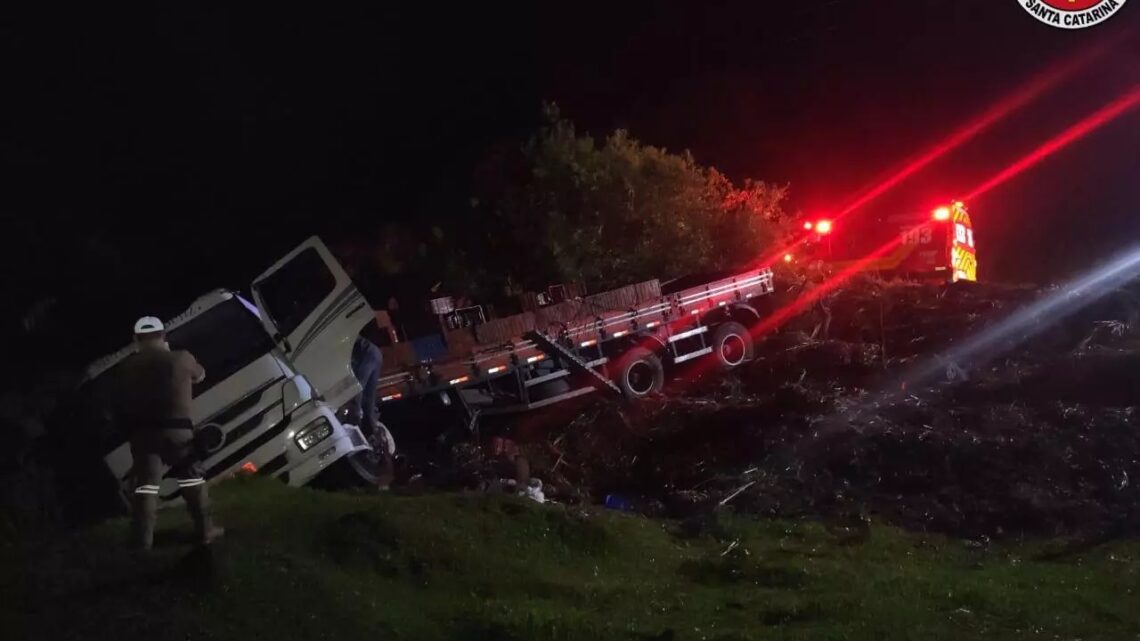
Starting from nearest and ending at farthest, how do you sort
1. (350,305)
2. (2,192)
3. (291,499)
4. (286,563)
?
(286,563), (291,499), (350,305), (2,192)

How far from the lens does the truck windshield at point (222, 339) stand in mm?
9484

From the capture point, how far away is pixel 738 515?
31.4ft

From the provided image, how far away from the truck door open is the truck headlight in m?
0.47

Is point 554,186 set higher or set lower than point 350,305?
higher

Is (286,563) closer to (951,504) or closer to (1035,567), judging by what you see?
(1035,567)

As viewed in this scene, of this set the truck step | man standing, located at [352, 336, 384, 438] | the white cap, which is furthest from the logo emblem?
the white cap

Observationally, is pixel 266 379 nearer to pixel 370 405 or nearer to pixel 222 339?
pixel 222 339

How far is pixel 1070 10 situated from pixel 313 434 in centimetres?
1377

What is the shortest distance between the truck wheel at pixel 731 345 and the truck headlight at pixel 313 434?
6.72m

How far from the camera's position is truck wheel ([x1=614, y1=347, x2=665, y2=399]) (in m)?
13.5

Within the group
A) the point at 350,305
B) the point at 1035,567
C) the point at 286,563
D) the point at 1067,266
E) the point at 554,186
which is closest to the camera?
the point at 286,563

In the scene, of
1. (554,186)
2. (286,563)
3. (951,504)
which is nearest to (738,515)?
(951,504)

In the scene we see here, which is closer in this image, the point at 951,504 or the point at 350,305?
the point at 951,504

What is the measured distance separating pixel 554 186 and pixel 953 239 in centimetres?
682
